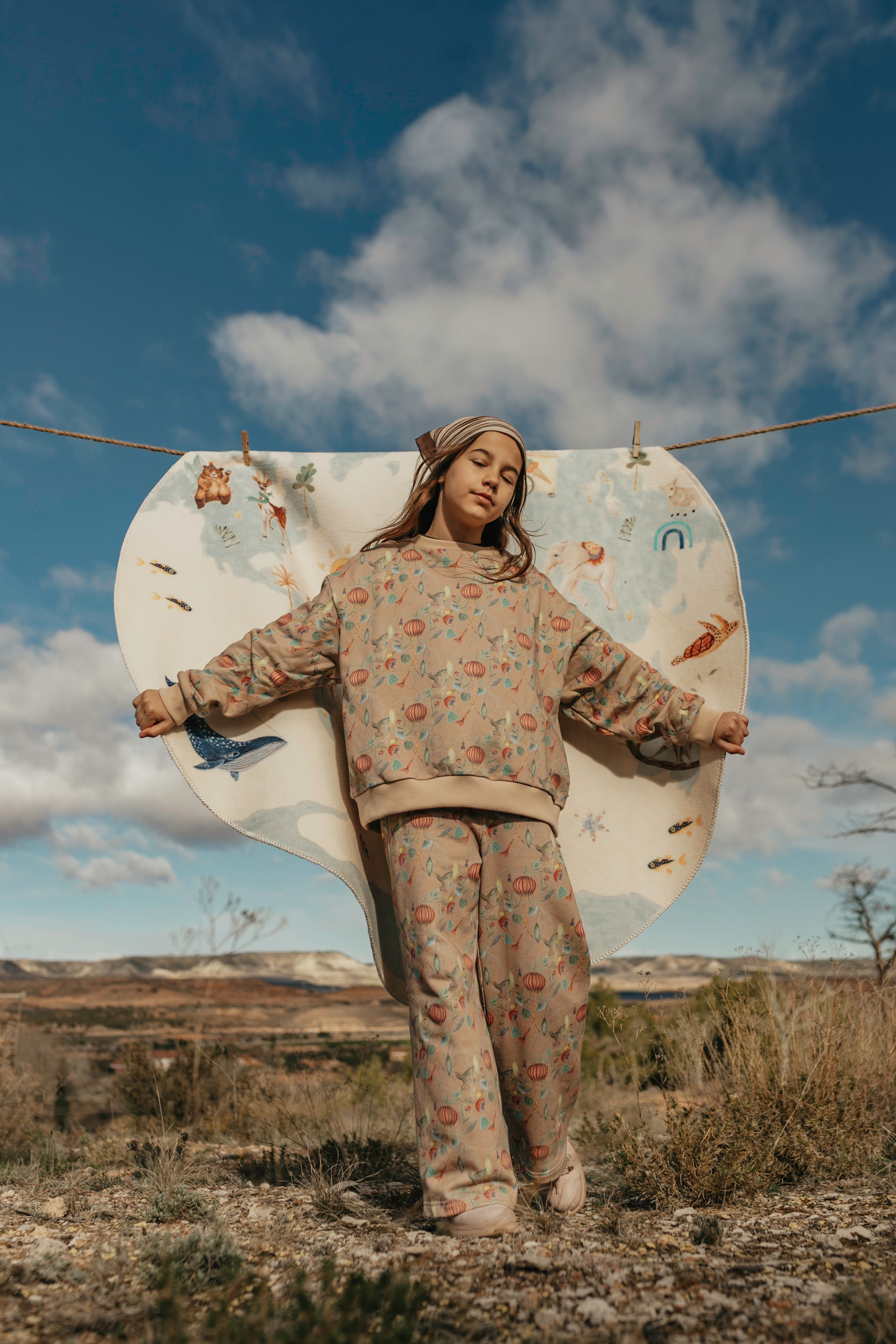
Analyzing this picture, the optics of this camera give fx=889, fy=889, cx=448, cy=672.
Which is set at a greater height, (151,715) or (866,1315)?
(151,715)

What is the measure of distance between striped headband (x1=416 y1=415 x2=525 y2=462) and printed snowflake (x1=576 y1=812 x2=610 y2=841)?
1.37 m

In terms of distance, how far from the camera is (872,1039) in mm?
4055

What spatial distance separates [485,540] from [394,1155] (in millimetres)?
2437

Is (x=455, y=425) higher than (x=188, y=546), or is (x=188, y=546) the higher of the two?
(x=455, y=425)

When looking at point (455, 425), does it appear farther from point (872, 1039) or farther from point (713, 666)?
point (872, 1039)

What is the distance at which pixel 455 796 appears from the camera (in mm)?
2682

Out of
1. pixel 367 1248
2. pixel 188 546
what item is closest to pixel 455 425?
pixel 188 546

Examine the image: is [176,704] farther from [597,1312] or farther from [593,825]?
[597,1312]

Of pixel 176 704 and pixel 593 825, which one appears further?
pixel 593 825

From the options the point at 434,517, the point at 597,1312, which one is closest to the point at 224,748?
the point at 434,517

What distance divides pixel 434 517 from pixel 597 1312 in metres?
2.46

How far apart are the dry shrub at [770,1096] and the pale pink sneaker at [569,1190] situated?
157mm

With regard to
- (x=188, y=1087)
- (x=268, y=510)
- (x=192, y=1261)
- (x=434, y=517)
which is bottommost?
(x=188, y=1087)

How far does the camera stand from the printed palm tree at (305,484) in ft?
12.1
